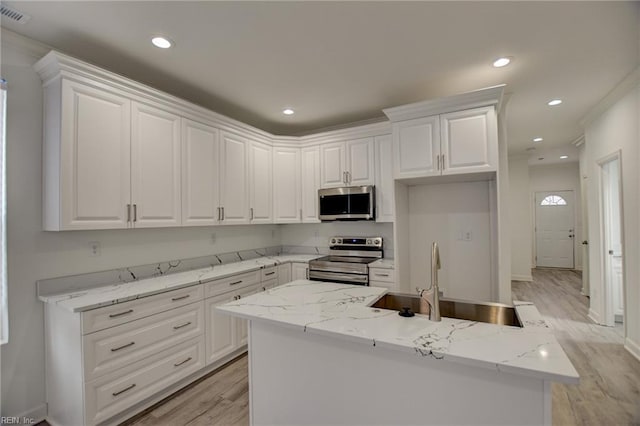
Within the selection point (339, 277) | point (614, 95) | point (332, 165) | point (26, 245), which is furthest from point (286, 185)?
point (614, 95)

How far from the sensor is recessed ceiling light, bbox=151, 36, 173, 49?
2123 mm

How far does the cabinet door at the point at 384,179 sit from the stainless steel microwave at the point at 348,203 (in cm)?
8

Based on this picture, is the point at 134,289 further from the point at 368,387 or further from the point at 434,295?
the point at 434,295

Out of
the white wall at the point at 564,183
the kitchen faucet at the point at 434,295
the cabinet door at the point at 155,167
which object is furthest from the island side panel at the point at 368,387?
the white wall at the point at 564,183

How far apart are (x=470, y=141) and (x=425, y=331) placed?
82.6 inches

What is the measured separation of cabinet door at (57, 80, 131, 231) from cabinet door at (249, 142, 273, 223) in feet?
4.75

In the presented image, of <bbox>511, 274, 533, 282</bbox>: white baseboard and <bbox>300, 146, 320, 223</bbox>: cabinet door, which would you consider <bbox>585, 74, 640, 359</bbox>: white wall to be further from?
<bbox>511, 274, 533, 282</bbox>: white baseboard

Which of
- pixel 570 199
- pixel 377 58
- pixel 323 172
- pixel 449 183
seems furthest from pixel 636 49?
pixel 570 199

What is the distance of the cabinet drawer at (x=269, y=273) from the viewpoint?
3366mm

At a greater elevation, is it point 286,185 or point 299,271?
point 286,185

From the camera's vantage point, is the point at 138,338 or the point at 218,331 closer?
the point at 138,338

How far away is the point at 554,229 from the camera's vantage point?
25.3ft

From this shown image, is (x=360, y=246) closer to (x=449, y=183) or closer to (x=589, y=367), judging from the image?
(x=449, y=183)

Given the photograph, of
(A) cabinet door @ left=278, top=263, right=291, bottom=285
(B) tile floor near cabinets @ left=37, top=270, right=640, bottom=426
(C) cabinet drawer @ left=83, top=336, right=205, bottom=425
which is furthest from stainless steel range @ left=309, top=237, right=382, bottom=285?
(C) cabinet drawer @ left=83, top=336, right=205, bottom=425
